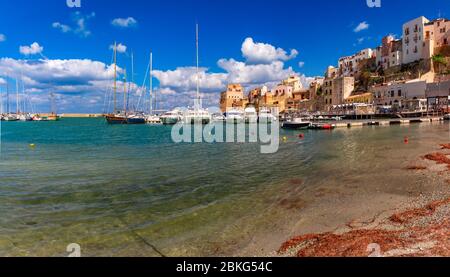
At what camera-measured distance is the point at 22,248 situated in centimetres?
794

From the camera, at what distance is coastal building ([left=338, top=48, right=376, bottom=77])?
12717 cm

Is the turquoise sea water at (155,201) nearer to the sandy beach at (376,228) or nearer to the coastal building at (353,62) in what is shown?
the sandy beach at (376,228)

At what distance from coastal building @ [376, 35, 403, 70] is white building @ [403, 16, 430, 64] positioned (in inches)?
146

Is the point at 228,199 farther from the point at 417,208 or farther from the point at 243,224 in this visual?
the point at 417,208

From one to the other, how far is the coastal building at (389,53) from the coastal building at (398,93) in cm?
1731

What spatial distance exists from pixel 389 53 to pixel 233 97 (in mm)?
85698

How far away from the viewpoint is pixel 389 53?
109 meters

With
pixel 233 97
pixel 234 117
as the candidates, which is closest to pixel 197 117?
pixel 234 117

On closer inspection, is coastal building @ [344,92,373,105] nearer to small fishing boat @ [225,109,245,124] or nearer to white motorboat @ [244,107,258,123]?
white motorboat @ [244,107,258,123]

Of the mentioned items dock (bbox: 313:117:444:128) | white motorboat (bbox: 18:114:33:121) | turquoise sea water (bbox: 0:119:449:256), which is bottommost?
turquoise sea water (bbox: 0:119:449:256)

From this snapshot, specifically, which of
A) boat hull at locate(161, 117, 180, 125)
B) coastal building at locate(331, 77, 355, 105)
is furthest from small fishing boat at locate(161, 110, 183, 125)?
coastal building at locate(331, 77, 355, 105)

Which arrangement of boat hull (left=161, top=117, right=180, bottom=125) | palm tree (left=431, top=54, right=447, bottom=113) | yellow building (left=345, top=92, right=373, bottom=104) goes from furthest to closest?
boat hull (left=161, top=117, right=180, bottom=125) < yellow building (left=345, top=92, right=373, bottom=104) < palm tree (left=431, top=54, right=447, bottom=113)

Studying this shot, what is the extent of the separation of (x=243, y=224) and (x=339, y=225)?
2841mm
